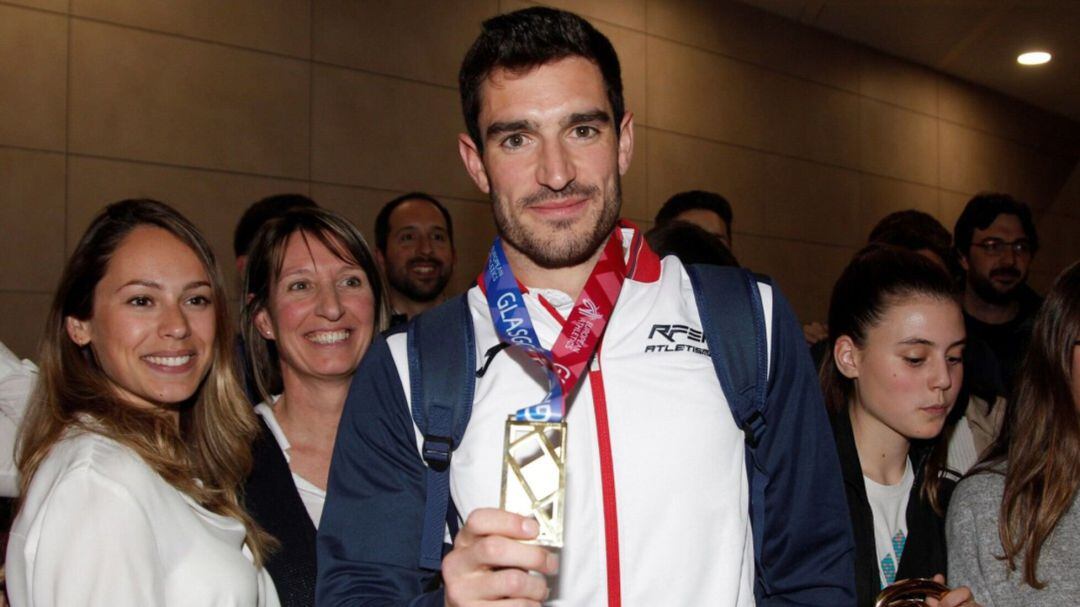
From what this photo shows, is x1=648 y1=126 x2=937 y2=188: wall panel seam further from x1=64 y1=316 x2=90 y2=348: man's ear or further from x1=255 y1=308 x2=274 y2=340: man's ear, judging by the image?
x1=64 y1=316 x2=90 y2=348: man's ear

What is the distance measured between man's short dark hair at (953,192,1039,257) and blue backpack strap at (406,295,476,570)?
3351 millimetres

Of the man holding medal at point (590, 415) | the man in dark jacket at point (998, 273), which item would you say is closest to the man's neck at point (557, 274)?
the man holding medal at point (590, 415)

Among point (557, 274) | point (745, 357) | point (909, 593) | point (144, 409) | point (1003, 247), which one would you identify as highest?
point (1003, 247)

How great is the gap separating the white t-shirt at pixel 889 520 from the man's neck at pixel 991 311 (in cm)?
173

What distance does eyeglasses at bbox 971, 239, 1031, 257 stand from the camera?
4.04m

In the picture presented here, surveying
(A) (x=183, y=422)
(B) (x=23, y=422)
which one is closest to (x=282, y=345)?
(A) (x=183, y=422)

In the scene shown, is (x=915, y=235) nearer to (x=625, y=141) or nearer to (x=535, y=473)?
(x=625, y=141)

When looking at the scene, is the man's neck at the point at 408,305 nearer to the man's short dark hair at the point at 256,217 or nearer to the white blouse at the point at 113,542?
the man's short dark hair at the point at 256,217

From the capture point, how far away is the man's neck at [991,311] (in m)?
3.96

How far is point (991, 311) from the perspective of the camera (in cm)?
398

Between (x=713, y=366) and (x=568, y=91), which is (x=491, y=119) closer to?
(x=568, y=91)

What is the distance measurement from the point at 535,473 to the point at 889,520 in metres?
1.70

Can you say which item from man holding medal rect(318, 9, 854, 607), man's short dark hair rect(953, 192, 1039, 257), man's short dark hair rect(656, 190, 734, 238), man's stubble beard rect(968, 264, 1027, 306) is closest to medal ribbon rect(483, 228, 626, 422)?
man holding medal rect(318, 9, 854, 607)

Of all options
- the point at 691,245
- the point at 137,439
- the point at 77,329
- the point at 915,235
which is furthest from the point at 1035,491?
the point at 77,329
